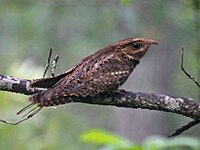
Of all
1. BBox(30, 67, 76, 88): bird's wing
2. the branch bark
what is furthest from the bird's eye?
BBox(30, 67, 76, 88): bird's wing

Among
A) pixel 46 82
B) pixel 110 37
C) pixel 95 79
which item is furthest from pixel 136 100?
pixel 110 37

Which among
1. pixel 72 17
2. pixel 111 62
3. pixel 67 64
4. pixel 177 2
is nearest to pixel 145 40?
pixel 111 62

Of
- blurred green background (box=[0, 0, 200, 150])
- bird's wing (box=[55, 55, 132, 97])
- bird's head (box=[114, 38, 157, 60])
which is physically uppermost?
blurred green background (box=[0, 0, 200, 150])

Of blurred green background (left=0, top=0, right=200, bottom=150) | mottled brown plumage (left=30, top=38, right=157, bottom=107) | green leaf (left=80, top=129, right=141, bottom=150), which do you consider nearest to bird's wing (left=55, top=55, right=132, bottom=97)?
mottled brown plumage (left=30, top=38, right=157, bottom=107)

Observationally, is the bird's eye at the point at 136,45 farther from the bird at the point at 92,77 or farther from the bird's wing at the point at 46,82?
the bird's wing at the point at 46,82

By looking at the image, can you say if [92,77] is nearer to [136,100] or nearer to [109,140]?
[136,100]

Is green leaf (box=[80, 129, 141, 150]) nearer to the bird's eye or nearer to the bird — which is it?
the bird

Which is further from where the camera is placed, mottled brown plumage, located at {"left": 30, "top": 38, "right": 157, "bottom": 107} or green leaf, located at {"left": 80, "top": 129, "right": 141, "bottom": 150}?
green leaf, located at {"left": 80, "top": 129, "right": 141, "bottom": 150}

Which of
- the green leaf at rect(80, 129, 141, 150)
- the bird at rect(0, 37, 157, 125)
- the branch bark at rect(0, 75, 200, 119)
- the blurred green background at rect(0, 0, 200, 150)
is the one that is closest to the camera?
the bird at rect(0, 37, 157, 125)

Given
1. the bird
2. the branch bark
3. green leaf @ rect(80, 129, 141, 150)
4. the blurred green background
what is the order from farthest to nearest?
the blurred green background < green leaf @ rect(80, 129, 141, 150) < the branch bark < the bird

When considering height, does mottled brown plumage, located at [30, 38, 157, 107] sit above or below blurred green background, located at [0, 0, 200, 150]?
below
